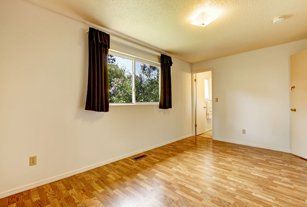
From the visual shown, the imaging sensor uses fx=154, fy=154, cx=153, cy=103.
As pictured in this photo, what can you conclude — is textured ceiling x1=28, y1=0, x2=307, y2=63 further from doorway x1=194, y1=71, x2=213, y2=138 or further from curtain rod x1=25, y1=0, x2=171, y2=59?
doorway x1=194, y1=71, x2=213, y2=138

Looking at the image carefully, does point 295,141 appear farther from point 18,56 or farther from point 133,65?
point 18,56

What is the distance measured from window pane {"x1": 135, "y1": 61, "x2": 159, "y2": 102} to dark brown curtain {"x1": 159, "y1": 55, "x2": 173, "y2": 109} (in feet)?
0.59

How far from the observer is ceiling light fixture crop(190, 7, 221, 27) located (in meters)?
2.07

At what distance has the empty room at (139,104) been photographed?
71.5 inches

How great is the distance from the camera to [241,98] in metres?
3.90

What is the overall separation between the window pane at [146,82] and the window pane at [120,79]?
204 mm

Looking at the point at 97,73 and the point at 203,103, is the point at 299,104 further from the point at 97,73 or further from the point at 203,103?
the point at 97,73

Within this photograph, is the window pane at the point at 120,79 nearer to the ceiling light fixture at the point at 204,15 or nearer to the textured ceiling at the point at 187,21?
the textured ceiling at the point at 187,21

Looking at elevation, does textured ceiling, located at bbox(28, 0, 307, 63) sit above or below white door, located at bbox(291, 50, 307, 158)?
above

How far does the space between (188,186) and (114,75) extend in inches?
86.5

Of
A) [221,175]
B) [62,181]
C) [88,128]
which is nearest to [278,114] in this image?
[221,175]

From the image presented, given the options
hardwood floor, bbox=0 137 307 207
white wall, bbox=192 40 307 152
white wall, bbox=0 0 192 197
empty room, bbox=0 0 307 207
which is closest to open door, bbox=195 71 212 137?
white wall, bbox=192 40 307 152

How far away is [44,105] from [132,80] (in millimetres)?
1629

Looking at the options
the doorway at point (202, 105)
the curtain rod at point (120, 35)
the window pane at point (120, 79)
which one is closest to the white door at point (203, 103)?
the doorway at point (202, 105)
